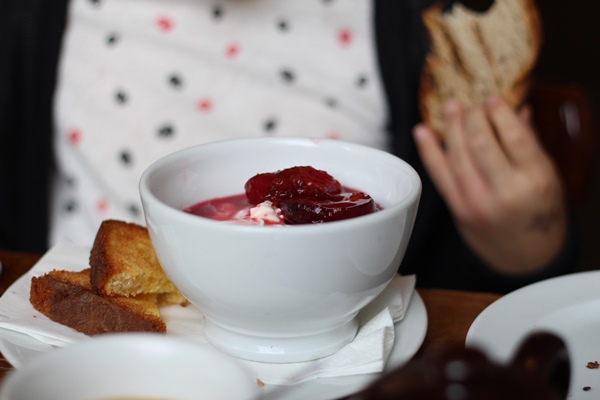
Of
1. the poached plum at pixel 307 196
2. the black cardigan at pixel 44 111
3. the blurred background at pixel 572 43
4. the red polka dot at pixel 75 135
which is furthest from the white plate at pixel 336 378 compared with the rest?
the blurred background at pixel 572 43

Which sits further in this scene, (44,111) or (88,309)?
(44,111)

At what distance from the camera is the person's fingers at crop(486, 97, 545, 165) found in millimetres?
1146

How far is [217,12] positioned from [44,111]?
1.27 ft

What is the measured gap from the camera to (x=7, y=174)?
139cm

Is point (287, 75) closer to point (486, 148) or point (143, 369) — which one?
point (486, 148)

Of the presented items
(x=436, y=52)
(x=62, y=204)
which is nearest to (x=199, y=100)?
(x=62, y=204)

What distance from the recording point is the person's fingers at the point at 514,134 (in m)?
1.15

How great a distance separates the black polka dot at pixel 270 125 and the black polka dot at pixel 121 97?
27 cm

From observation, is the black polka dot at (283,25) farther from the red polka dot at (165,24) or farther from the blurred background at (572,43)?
the blurred background at (572,43)

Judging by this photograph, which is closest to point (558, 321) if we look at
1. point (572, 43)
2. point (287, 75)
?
point (287, 75)

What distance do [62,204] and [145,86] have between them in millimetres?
292

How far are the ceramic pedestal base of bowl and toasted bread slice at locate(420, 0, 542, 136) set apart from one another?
0.79 m

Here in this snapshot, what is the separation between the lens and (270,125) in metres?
1.33

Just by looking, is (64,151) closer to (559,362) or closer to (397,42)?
(397,42)
